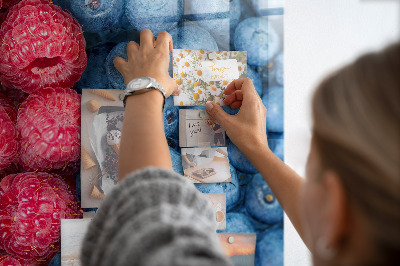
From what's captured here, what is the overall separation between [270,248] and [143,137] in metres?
0.51

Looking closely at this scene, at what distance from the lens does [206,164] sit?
2.95ft

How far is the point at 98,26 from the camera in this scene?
0.80m

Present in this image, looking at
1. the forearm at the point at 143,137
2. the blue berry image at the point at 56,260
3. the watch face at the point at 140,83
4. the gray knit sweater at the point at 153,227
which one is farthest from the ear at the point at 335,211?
the blue berry image at the point at 56,260

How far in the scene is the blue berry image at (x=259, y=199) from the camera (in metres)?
0.92

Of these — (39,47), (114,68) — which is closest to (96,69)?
(114,68)

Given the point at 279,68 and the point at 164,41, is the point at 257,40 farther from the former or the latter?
the point at 164,41

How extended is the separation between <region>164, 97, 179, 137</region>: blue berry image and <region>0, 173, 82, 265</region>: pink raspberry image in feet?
0.90

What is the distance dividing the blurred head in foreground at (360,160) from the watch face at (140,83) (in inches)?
14.3

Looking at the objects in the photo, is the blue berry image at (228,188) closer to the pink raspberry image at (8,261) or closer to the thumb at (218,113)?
the thumb at (218,113)

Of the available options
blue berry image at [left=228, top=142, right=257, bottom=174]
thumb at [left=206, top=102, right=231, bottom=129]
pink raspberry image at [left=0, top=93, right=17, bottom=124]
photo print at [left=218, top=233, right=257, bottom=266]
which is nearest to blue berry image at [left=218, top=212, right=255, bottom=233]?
photo print at [left=218, top=233, right=257, bottom=266]

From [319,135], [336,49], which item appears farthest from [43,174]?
[336,49]

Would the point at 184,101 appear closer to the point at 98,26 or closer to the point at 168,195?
the point at 98,26

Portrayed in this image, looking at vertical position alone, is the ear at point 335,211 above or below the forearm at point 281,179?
above

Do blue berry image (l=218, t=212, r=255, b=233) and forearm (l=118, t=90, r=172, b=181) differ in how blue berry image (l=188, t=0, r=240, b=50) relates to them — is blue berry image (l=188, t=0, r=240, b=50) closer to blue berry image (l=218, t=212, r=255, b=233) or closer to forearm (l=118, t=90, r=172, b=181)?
forearm (l=118, t=90, r=172, b=181)
